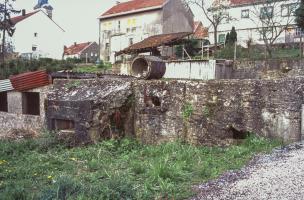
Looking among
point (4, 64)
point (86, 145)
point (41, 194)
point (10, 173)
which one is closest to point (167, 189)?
point (41, 194)

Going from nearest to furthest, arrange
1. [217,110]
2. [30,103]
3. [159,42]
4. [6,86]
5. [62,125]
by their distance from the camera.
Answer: [217,110] < [62,125] < [6,86] < [30,103] < [159,42]

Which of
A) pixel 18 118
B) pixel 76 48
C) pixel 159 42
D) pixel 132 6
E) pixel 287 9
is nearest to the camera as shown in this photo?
pixel 18 118

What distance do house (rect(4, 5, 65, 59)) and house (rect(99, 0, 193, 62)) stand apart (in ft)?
20.9

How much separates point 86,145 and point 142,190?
477 cm

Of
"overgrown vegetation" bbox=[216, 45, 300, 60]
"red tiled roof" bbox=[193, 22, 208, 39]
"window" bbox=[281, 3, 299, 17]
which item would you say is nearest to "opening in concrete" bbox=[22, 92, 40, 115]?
"overgrown vegetation" bbox=[216, 45, 300, 60]

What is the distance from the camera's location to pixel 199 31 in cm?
4219

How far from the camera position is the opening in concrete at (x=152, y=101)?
10.6 meters

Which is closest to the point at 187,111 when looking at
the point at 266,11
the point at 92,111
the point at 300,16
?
the point at 92,111

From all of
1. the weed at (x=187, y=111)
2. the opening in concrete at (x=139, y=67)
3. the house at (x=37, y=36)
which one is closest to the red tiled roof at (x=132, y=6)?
the house at (x=37, y=36)

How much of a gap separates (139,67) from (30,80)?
5.15 meters

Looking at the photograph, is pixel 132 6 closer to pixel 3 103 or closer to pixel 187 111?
pixel 3 103

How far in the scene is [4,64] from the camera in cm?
3077

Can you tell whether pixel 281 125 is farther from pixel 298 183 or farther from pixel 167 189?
pixel 167 189

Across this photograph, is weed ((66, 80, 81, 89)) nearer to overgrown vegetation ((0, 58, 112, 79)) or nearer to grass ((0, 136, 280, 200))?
grass ((0, 136, 280, 200))
